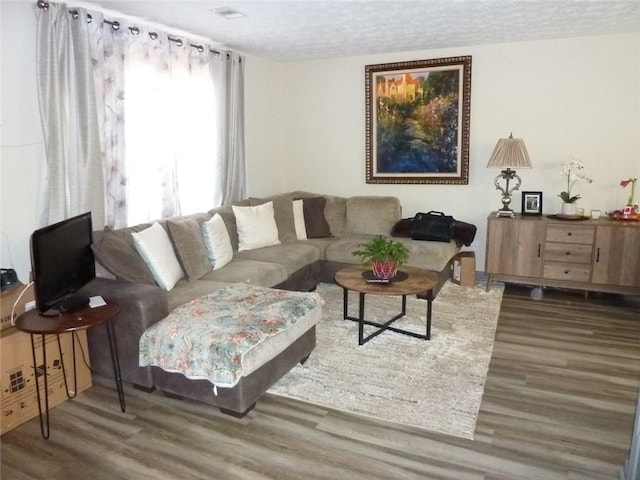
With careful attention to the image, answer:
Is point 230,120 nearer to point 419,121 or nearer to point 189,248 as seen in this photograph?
point 189,248

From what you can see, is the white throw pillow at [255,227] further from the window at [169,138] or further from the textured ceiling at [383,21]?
the textured ceiling at [383,21]

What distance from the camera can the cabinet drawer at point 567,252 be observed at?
4.45 metres

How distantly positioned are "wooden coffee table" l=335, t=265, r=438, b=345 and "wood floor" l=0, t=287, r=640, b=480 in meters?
0.70

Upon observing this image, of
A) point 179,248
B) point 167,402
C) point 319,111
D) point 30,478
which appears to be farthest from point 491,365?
point 319,111

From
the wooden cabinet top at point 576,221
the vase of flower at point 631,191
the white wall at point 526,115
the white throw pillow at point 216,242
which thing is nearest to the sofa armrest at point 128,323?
the white throw pillow at point 216,242

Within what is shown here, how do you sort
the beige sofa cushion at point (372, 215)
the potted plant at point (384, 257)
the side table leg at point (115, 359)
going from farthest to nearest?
the beige sofa cushion at point (372, 215), the potted plant at point (384, 257), the side table leg at point (115, 359)

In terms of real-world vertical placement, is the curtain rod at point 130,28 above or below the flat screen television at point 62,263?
above

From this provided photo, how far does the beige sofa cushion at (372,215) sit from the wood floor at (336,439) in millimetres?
2409

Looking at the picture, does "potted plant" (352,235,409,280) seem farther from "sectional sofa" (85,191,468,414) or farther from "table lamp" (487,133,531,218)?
"table lamp" (487,133,531,218)

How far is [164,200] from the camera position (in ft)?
13.7

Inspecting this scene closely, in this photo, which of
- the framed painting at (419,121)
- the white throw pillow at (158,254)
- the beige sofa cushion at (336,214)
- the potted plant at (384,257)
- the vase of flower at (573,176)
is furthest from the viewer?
the beige sofa cushion at (336,214)

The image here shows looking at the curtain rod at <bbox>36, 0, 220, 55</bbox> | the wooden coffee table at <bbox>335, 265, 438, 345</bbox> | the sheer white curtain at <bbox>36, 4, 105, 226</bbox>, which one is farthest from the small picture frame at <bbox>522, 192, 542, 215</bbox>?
the sheer white curtain at <bbox>36, 4, 105, 226</bbox>

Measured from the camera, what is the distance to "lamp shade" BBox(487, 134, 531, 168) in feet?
15.2

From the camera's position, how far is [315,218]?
5.29 m
